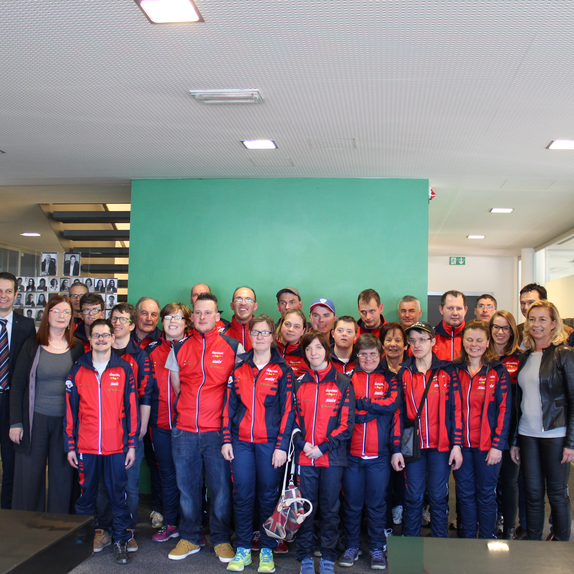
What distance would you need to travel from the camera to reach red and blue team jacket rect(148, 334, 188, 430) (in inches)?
144

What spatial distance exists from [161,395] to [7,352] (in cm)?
110

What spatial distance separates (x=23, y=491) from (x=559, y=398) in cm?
347

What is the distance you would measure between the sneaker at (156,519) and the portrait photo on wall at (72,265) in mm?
2612

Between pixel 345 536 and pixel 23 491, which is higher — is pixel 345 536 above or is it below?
below

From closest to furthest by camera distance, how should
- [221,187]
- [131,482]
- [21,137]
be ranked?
A: [131,482]
[21,137]
[221,187]

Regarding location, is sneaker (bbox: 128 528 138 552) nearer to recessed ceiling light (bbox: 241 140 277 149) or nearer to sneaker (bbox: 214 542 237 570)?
sneaker (bbox: 214 542 237 570)

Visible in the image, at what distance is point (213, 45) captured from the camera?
→ 2430 millimetres

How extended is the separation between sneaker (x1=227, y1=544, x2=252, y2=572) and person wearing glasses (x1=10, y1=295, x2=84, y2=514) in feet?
3.81

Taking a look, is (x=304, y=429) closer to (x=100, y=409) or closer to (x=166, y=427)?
(x=166, y=427)

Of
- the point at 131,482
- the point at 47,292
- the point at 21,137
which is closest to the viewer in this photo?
the point at 131,482

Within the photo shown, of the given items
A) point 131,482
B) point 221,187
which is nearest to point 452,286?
point 221,187

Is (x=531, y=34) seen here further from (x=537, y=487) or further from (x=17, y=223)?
(x=17, y=223)

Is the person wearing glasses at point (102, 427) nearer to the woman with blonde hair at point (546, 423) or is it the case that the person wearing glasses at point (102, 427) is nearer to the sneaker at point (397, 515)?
the sneaker at point (397, 515)

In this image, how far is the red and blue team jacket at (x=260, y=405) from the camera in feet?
10.4
